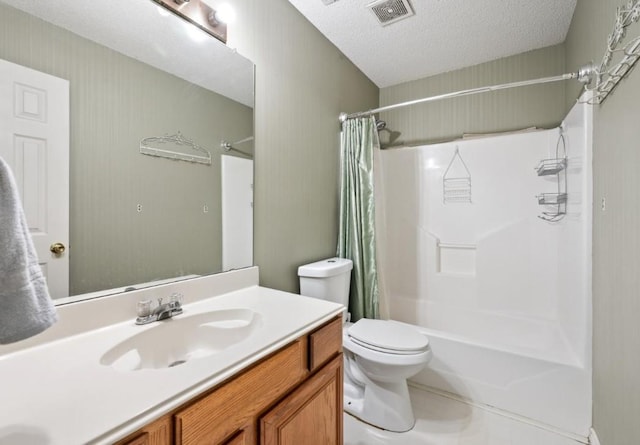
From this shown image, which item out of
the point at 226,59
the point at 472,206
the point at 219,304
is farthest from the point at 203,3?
the point at 472,206

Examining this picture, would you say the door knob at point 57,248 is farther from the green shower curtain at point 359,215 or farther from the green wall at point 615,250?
the green wall at point 615,250

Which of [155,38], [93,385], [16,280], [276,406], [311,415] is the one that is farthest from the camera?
[155,38]

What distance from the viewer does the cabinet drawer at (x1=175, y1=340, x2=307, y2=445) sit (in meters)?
0.60

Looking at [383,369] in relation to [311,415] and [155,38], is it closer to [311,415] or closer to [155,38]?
[311,415]

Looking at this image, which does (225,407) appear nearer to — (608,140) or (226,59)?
(226,59)

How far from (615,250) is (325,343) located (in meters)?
1.21

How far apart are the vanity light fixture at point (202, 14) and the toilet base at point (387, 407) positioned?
6.30 ft

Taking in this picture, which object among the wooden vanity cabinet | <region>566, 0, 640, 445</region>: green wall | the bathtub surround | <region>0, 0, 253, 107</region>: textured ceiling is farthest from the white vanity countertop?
the bathtub surround

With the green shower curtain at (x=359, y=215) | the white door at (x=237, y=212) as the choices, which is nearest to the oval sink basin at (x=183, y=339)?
the white door at (x=237, y=212)

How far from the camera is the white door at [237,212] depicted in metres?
1.33

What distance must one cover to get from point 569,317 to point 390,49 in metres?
2.18

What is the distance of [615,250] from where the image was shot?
45.2 inches

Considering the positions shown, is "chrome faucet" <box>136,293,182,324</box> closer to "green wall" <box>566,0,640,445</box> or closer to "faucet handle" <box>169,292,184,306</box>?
"faucet handle" <box>169,292,184,306</box>

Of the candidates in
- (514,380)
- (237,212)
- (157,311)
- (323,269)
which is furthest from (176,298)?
(514,380)
